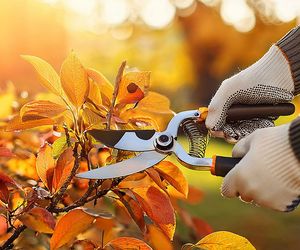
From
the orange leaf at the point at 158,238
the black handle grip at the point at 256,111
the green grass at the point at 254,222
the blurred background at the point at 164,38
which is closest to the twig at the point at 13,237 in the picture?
the orange leaf at the point at 158,238

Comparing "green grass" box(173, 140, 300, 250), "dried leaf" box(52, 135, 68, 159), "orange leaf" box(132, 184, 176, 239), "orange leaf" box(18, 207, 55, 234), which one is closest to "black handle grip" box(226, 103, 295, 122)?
"orange leaf" box(132, 184, 176, 239)

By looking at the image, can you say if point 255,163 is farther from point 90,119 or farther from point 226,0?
point 226,0

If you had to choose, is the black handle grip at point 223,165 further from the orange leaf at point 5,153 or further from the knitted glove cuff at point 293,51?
the orange leaf at point 5,153

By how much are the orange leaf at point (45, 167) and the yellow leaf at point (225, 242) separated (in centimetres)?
37

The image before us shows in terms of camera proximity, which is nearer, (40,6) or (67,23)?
(40,6)

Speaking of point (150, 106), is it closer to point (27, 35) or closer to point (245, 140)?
point (245, 140)

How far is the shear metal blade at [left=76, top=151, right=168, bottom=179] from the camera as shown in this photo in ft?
4.95

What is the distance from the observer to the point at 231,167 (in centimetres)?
158

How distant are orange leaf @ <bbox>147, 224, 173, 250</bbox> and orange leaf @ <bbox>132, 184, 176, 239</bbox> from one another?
0.10m

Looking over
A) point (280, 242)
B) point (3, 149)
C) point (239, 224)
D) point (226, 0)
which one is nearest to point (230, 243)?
point (3, 149)

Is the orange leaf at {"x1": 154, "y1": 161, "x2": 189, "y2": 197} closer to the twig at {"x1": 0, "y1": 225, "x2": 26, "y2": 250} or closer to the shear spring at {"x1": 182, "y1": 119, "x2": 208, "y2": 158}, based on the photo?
the shear spring at {"x1": 182, "y1": 119, "x2": 208, "y2": 158}

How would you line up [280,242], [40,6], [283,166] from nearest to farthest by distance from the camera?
[283,166]
[280,242]
[40,6]

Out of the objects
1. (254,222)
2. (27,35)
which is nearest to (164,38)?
(27,35)

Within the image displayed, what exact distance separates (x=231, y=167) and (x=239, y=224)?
8.96 feet
